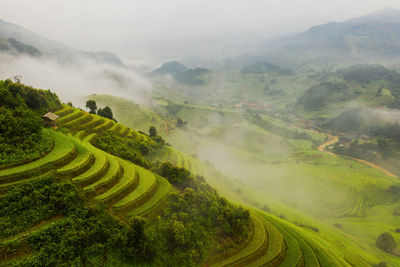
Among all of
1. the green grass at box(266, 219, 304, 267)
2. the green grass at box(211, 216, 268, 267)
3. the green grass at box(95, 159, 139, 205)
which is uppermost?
the green grass at box(95, 159, 139, 205)

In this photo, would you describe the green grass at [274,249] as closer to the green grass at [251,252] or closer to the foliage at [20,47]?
the green grass at [251,252]

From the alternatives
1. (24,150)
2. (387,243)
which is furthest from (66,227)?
(387,243)

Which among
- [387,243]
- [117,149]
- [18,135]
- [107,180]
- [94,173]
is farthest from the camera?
[387,243]

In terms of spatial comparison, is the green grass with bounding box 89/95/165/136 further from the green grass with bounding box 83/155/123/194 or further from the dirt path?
the dirt path

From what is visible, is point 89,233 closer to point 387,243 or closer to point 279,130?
point 387,243

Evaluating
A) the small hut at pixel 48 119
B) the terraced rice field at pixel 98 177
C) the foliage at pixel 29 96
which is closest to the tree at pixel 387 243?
the terraced rice field at pixel 98 177

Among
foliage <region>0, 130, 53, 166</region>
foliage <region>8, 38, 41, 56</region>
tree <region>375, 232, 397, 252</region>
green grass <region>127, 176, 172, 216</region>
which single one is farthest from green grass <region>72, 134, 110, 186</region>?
foliage <region>8, 38, 41, 56</region>

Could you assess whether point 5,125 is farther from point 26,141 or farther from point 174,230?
point 174,230
